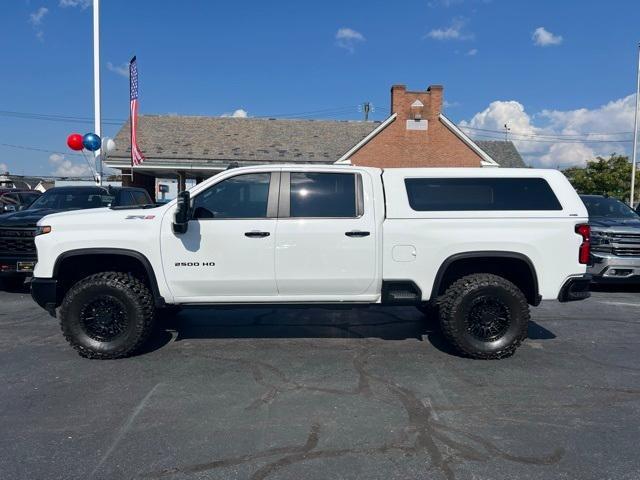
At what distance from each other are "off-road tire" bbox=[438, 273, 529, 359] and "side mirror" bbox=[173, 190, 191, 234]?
2707 millimetres

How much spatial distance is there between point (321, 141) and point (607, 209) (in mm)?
18124

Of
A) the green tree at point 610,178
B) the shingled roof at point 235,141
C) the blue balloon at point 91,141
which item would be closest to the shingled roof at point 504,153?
the shingled roof at point 235,141

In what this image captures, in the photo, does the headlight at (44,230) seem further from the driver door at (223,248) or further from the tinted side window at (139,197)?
the tinted side window at (139,197)

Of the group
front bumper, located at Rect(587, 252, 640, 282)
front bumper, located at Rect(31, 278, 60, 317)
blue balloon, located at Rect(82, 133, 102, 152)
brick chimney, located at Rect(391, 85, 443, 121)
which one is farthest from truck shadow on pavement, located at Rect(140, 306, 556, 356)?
brick chimney, located at Rect(391, 85, 443, 121)

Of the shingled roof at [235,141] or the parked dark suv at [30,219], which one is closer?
the parked dark suv at [30,219]

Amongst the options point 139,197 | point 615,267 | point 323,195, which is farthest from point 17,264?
point 615,267

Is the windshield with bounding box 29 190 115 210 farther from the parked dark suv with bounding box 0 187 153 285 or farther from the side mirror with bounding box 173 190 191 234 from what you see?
the side mirror with bounding box 173 190 191 234

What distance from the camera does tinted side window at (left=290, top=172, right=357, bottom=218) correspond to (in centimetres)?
532

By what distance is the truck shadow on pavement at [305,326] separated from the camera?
623cm

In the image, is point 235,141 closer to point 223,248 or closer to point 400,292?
point 223,248

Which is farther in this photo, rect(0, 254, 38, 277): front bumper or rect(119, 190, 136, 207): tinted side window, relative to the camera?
rect(119, 190, 136, 207): tinted side window

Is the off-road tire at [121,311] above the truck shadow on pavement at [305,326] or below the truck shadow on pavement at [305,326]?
above

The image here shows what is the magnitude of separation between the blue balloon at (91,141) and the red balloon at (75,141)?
31 cm

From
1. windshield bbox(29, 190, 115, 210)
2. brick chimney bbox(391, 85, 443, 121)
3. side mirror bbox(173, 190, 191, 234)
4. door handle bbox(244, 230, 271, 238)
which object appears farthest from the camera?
brick chimney bbox(391, 85, 443, 121)
